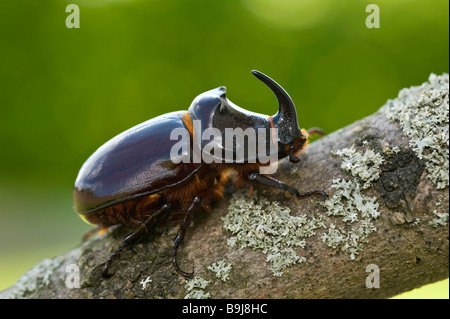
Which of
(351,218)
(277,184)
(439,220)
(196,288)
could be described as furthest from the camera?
(277,184)

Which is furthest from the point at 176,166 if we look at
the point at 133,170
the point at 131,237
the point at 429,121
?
the point at 429,121

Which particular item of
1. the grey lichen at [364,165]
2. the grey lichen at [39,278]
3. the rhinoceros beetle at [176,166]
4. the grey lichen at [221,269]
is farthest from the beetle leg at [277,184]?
the grey lichen at [39,278]

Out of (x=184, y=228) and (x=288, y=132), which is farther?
(x=288, y=132)

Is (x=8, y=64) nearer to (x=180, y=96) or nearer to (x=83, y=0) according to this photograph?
(x=83, y=0)

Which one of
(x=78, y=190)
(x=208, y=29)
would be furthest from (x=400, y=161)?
(x=208, y=29)

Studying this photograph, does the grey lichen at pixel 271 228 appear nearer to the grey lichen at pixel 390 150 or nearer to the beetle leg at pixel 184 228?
the beetle leg at pixel 184 228

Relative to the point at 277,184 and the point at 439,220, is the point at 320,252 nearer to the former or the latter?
the point at 277,184
